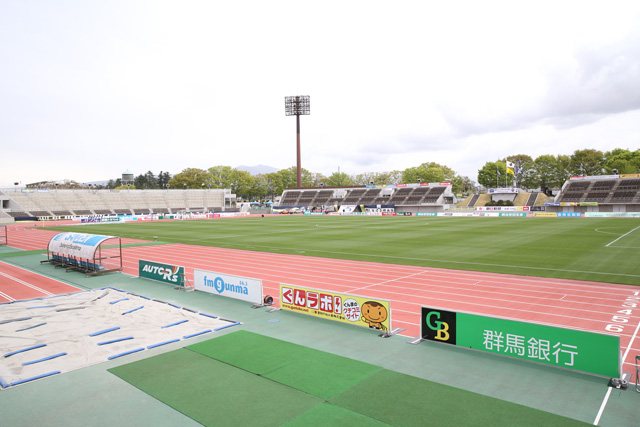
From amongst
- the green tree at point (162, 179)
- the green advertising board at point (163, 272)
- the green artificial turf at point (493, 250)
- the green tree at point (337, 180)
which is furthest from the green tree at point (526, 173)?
the green tree at point (162, 179)

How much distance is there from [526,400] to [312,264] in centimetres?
1568

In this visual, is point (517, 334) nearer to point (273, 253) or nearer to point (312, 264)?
point (312, 264)

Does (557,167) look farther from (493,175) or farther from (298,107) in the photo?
(298,107)

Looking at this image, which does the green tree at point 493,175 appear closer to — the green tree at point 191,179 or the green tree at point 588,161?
the green tree at point 588,161

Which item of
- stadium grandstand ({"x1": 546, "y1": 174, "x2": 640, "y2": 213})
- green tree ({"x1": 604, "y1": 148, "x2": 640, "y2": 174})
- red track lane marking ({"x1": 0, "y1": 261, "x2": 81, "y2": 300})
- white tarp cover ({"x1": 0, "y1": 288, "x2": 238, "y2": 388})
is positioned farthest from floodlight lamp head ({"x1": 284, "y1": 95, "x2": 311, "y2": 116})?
white tarp cover ({"x1": 0, "y1": 288, "x2": 238, "y2": 388})

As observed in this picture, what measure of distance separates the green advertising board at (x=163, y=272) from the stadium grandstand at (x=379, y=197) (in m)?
74.3

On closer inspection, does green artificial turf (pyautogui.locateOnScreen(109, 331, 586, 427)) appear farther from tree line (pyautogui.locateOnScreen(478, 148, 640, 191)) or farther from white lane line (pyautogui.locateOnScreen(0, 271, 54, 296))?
tree line (pyautogui.locateOnScreen(478, 148, 640, 191))

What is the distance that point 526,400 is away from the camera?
7.07 m

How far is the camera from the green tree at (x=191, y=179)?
138m

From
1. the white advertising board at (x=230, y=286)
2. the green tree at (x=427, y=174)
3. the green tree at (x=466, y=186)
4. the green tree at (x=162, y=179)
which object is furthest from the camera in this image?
the green tree at (x=162, y=179)

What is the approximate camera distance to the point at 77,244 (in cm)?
2078

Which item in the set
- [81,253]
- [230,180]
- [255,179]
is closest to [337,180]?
[255,179]

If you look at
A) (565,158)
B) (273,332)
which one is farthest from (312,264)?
(565,158)

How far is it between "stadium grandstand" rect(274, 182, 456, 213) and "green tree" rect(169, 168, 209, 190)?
38898mm
